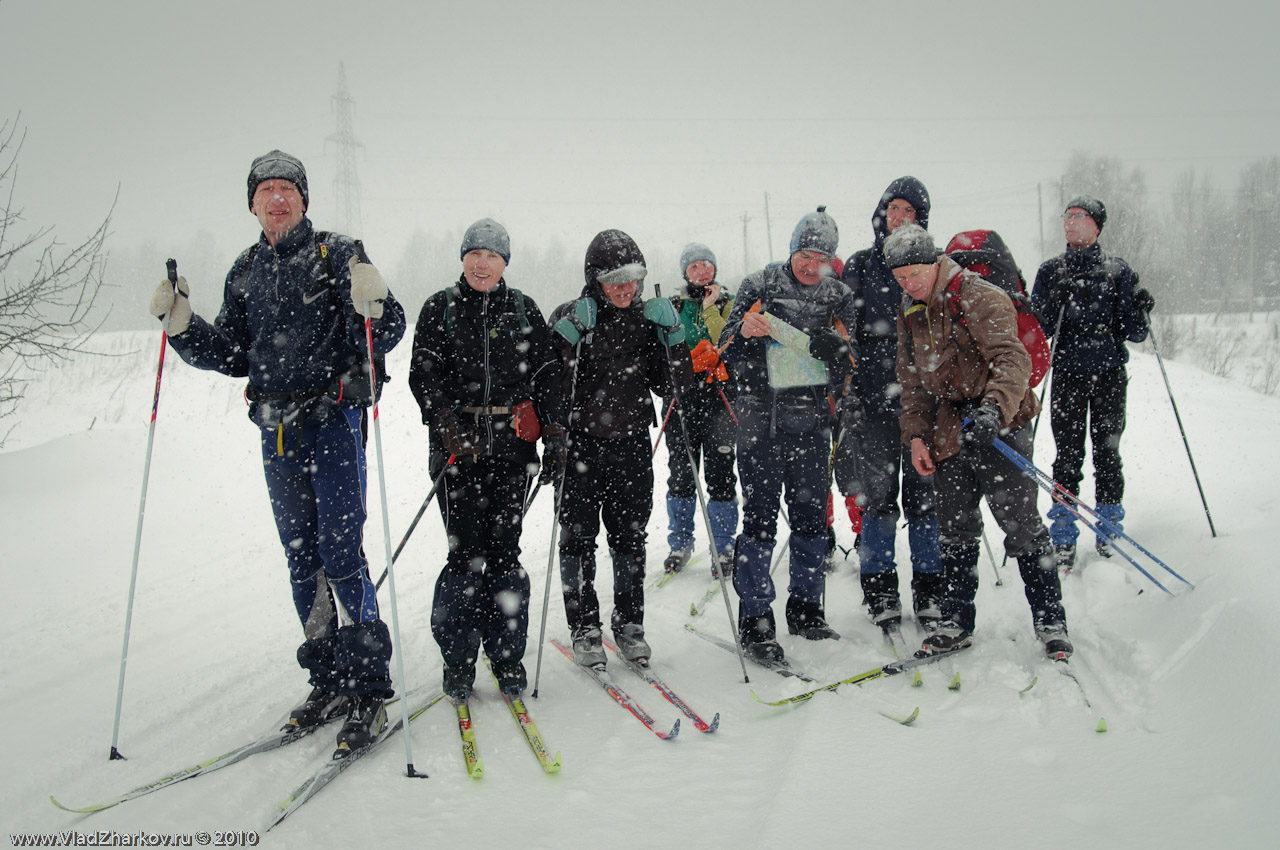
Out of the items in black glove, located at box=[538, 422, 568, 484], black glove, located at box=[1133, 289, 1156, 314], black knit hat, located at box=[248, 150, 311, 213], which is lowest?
black glove, located at box=[538, 422, 568, 484]

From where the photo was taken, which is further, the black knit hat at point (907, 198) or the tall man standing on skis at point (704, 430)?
the tall man standing on skis at point (704, 430)

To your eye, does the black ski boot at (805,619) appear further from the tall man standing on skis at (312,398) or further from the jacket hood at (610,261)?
the tall man standing on skis at (312,398)

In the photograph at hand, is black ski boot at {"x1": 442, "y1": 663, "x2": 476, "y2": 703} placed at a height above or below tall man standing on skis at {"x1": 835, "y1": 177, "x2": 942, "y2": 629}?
below

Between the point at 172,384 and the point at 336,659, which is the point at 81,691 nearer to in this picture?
the point at 336,659

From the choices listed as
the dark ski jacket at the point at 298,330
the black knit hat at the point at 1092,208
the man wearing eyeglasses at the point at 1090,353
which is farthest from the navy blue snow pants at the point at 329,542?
the black knit hat at the point at 1092,208

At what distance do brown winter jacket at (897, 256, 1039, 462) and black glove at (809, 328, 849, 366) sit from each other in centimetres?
31

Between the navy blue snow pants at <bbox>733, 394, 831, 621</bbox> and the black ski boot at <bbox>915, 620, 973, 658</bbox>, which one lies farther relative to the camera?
the navy blue snow pants at <bbox>733, 394, 831, 621</bbox>

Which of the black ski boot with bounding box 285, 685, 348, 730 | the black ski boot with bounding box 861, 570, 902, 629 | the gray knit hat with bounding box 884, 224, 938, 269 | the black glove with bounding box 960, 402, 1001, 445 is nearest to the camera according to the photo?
the black ski boot with bounding box 285, 685, 348, 730

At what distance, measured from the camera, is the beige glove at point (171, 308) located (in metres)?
2.80

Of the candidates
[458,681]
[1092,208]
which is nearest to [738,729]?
[458,681]

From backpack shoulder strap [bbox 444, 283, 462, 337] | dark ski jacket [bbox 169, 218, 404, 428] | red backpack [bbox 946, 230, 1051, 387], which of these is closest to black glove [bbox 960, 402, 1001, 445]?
red backpack [bbox 946, 230, 1051, 387]

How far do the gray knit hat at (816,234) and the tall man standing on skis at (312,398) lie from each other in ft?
7.05

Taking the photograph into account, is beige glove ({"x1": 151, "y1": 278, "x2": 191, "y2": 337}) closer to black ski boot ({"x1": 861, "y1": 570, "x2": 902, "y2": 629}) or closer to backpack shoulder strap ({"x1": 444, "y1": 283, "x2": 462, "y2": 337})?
backpack shoulder strap ({"x1": 444, "y1": 283, "x2": 462, "y2": 337})

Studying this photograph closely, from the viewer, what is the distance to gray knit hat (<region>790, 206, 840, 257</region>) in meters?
3.66
